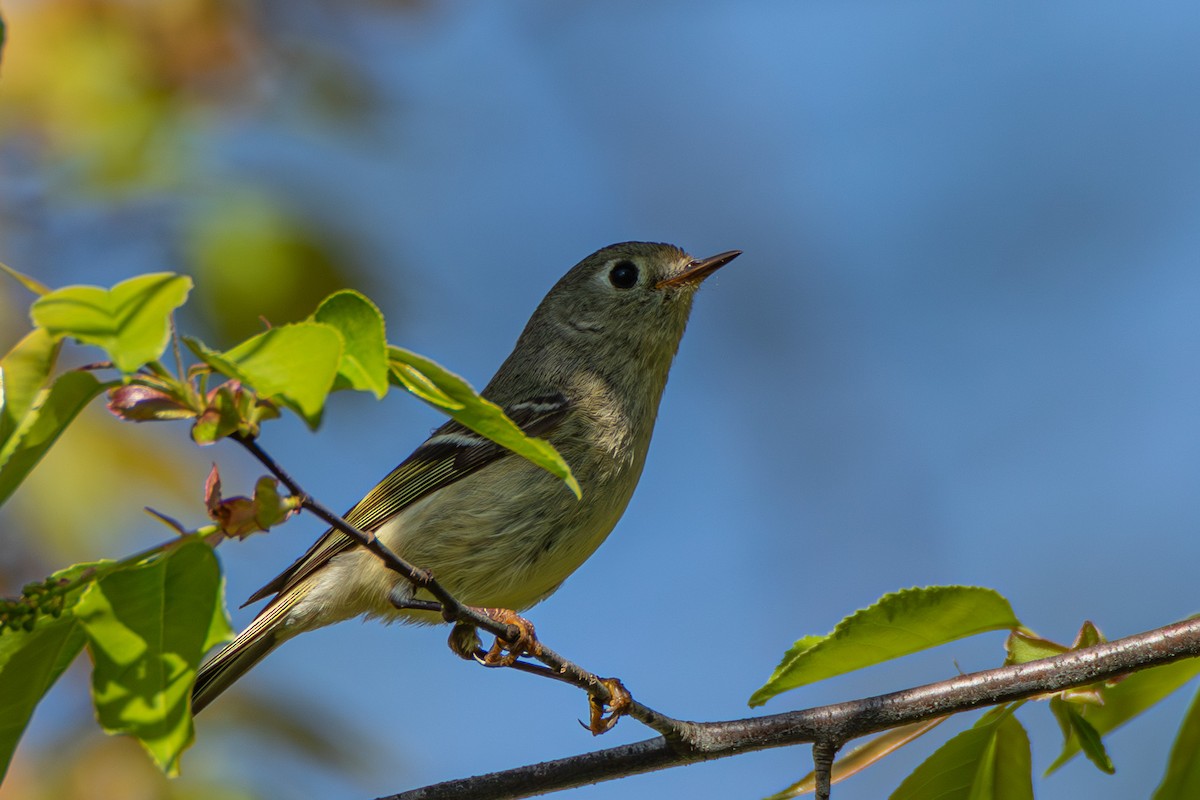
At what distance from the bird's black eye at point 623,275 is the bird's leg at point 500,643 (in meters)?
1.35

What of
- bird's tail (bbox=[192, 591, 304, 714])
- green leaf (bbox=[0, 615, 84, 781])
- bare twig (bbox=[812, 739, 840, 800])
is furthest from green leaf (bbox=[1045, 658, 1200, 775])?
bird's tail (bbox=[192, 591, 304, 714])

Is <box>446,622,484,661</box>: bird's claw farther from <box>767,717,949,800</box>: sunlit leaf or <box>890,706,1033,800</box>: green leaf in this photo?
<box>890,706,1033,800</box>: green leaf

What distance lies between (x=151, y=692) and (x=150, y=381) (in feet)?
1.03

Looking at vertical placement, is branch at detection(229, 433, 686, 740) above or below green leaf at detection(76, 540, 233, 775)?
above

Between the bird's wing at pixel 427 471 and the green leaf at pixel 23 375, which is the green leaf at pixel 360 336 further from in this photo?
the bird's wing at pixel 427 471

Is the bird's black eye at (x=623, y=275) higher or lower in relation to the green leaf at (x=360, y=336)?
higher

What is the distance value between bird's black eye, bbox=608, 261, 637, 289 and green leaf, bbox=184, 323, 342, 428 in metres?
2.37

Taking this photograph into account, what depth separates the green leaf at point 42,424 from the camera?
3.45ft

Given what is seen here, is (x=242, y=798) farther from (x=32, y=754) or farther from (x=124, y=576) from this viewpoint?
(x=124, y=576)

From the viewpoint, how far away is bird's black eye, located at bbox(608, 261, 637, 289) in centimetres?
339

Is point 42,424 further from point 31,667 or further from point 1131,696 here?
point 1131,696

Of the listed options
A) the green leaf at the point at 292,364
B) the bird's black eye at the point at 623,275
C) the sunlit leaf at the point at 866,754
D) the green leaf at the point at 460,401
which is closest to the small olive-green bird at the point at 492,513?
the bird's black eye at the point at 623,275

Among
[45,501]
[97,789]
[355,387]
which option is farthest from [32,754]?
[355,387]

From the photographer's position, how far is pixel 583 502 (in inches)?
100
